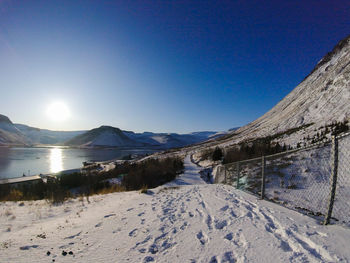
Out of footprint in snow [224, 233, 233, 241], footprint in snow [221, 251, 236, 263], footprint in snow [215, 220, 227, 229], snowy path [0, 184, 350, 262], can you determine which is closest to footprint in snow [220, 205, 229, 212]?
snowy path [0, 184, 350, 262]

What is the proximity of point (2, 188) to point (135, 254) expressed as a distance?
13304mm

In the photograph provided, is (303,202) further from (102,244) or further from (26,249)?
(26,249)

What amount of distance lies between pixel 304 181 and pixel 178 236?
6989mm

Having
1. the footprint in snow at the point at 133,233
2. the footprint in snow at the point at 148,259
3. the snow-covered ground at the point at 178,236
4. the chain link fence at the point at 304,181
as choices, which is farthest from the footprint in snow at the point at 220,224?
the chain link fence at the point at 304,181

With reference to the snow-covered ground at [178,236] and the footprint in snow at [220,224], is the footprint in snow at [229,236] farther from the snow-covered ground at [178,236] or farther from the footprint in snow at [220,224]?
the footprint in snow at [220,224]

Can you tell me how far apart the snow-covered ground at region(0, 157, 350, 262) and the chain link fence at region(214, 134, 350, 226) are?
89cm

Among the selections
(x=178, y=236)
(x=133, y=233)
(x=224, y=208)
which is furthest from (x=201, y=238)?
(x=224, y=208)

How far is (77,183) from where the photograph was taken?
46.5ft

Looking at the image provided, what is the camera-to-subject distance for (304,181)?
7500mm

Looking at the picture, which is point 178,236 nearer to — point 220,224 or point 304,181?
point 220,224

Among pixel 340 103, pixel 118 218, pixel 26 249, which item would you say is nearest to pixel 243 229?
pixel 118 218

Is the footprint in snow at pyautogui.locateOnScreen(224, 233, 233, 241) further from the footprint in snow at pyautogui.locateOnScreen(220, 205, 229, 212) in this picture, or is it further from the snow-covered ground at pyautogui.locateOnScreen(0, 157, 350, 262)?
the footprint in snow at pyautogui.locateOnScreen(220, 205, 229, 212)

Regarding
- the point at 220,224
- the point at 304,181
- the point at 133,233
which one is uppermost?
the point at 304,181

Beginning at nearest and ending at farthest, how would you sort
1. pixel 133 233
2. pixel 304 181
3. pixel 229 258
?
pixel 229 258, pixel 133 233, pixel 304 181
